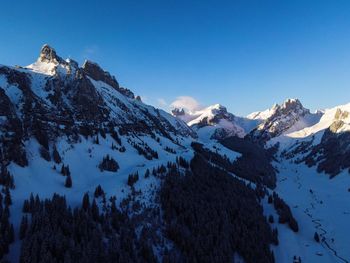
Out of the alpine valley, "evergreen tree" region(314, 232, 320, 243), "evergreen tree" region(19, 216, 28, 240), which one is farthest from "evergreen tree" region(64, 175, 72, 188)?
"evergreen tree" region(314, 232, 320, 243)

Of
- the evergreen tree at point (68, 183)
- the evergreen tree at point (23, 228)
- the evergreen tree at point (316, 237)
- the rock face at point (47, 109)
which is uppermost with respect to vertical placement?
the rock face at point (47, 109)

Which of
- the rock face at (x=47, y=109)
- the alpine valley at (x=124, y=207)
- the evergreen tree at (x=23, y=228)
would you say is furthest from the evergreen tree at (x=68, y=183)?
the evergreen tree at (x=23, y=228)

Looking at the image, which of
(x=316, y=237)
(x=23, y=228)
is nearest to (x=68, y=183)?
(x=23, y=228)

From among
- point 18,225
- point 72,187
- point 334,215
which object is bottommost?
point 334,215

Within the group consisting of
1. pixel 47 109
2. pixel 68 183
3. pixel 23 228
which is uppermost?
pixel 47 109

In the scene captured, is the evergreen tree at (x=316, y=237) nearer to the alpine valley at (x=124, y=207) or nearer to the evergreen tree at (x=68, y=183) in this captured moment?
the alpine valley at (x=124, y=207)

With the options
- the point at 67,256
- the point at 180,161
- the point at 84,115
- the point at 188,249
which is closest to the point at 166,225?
the point at 188,249

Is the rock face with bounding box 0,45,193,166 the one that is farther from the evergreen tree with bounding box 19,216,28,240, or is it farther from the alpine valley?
the evergreen tree with bounding box 19,216,28,240

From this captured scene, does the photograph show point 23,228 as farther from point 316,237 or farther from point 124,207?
point 316,237

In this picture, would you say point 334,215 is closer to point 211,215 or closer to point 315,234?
point 315,234

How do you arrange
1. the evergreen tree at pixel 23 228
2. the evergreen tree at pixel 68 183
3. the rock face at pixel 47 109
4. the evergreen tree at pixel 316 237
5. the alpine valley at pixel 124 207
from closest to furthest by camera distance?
the evergreen tree at pixel 23 228 → the alpine valley at pixel 124 207 → the evergreen tree at pixel 316 237 → the evergreen tree at pixel 68 183 → the rock face at pixel 47 109

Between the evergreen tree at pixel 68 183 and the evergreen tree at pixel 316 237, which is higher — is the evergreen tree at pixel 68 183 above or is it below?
above
